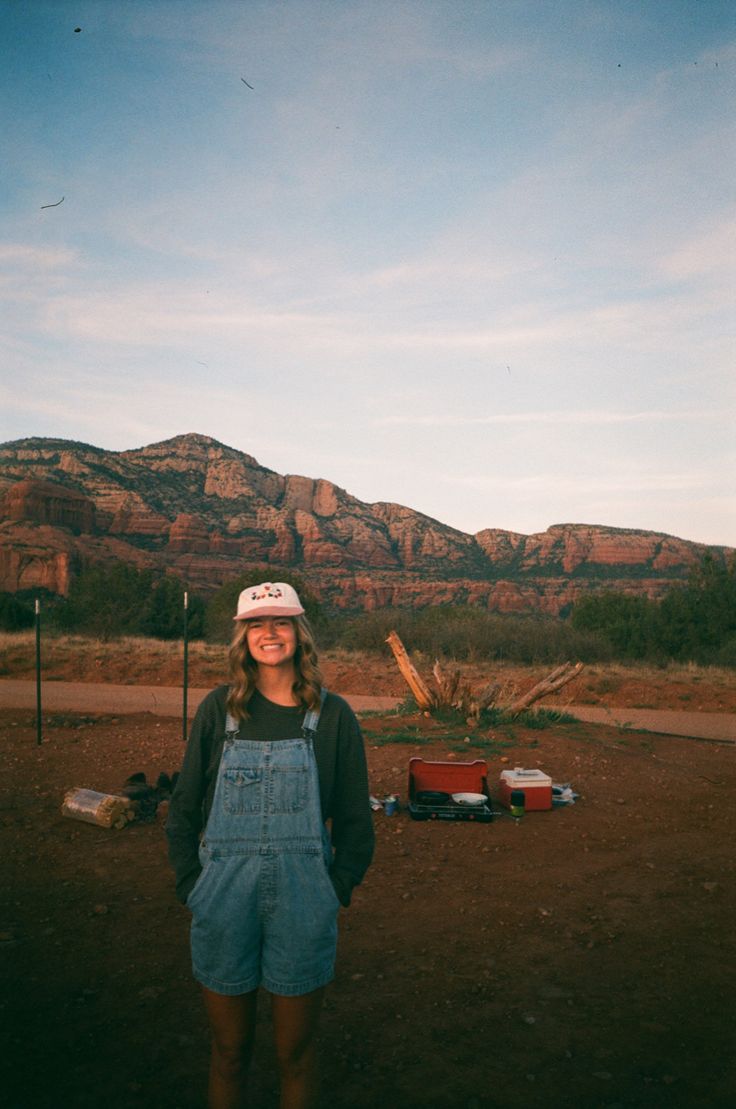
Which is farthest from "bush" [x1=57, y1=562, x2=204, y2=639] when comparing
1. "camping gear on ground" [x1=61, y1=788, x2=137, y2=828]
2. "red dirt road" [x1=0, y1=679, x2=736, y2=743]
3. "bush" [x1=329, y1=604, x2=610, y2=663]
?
"camping gear on ground" [x1=61, y1=788, x2=137, y2=828]

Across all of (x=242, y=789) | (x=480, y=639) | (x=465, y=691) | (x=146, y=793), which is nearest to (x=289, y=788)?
(x=242, y=789)

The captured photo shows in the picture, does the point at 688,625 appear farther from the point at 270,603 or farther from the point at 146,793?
the point at 270,603

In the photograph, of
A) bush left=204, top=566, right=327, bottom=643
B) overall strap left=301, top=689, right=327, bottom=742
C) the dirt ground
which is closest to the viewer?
overall strap left=301, top=689, right=327, bottom=742

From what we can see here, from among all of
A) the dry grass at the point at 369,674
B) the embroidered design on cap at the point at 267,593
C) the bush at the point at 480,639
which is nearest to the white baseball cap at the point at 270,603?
the embroidered design on cap at the point at 267,593

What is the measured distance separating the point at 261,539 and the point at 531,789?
257 ft

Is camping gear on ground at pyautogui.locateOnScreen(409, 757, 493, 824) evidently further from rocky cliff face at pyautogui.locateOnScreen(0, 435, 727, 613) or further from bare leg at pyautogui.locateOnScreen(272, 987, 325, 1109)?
rocky cliff face at pyautogui.locateOnScreen(0, 435, 727, 613)

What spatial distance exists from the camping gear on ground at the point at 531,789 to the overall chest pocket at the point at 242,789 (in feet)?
17.3

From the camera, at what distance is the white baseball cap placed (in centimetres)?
272

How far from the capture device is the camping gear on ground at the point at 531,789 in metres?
7.34

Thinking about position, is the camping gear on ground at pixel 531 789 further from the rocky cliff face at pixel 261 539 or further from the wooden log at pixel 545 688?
the rocky cliff face at pixel 261 539

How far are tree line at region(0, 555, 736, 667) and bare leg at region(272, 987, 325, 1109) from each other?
2123cm

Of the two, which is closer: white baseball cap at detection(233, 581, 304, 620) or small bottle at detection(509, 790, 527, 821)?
white baseball cap at detection(233, 581, 304, 620)

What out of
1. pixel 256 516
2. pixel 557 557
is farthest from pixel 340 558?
pixel 557 557

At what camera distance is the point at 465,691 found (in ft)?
37.8
